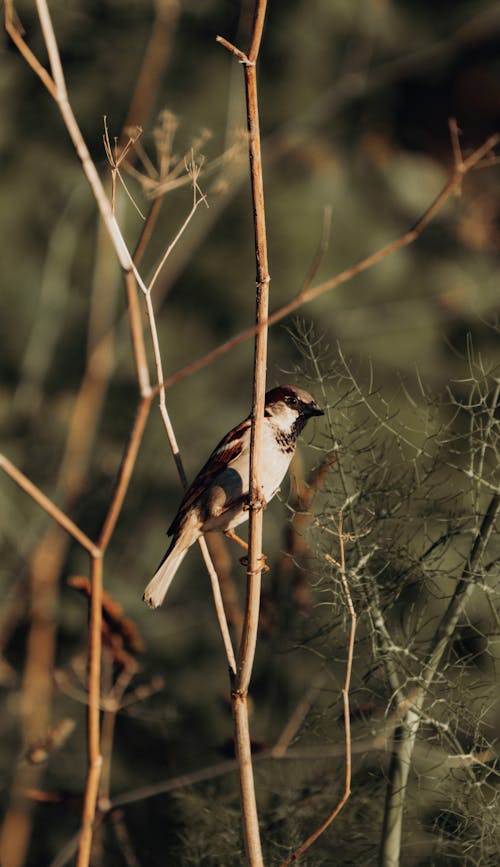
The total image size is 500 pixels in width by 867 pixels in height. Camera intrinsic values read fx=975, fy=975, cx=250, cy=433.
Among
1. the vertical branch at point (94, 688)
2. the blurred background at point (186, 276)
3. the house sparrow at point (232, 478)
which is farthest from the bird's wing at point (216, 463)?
the vertical branch at point (94, 688)

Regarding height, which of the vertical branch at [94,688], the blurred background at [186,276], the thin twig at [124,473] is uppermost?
the thin twig at [124,473]

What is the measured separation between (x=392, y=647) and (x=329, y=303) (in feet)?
7.37

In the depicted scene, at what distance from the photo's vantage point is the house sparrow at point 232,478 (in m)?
1.70

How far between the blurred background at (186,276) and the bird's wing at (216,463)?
0.65 m

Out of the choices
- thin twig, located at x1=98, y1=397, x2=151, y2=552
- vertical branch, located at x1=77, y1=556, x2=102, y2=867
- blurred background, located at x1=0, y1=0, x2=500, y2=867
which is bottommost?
blurred background, located at x1=0, y1=0, x2=500, y2=867

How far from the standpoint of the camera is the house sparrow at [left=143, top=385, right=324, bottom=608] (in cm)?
170

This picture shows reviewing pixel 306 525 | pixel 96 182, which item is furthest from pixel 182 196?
pixel 96 182

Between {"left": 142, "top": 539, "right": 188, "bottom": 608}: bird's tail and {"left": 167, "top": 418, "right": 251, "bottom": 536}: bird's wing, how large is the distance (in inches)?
1.3

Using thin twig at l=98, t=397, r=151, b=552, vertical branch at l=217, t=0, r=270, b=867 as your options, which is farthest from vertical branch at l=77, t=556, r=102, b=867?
vertical branch at l=217, t=0, r=270, b=867

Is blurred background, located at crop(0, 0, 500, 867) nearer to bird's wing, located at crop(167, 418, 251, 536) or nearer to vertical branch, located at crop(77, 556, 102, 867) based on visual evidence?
bird's wing, located at crop(167, 418, 251, 536)

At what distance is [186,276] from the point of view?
3.33m

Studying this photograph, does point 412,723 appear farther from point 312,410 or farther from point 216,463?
point 216,463

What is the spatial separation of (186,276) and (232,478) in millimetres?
1698

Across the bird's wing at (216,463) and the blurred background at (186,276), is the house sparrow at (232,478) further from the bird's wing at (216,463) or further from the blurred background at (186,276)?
the blurred background at (186,276)
